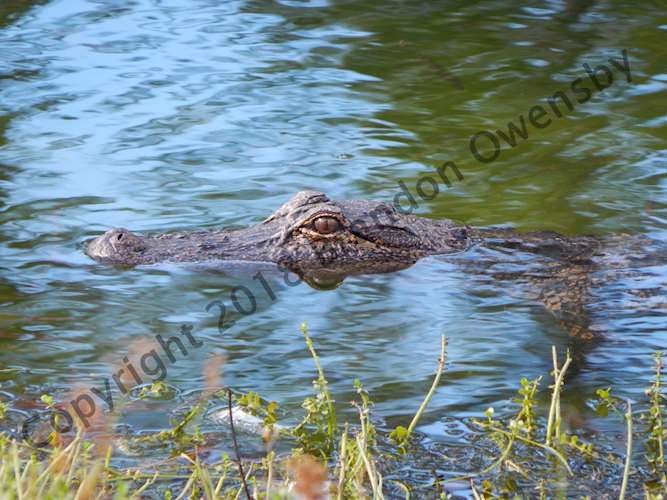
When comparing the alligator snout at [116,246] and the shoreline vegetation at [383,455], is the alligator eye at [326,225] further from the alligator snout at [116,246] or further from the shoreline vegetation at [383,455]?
the shoreline vegetation at [383,455]

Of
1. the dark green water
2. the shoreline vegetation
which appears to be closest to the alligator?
the dark green water

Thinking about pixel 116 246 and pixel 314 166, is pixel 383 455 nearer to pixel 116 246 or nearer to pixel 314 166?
pixel 116 246

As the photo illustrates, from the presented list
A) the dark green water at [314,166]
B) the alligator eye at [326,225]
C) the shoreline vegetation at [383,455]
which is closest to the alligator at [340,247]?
the alligator eye at [326,225]

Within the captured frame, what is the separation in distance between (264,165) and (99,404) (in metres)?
3.79

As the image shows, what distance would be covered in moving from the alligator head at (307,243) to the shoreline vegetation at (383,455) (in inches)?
74.3

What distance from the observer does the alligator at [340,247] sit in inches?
240

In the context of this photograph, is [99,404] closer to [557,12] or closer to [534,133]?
[534,133]

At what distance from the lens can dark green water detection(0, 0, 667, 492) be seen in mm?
5020

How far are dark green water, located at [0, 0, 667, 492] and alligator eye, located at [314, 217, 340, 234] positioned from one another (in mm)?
335

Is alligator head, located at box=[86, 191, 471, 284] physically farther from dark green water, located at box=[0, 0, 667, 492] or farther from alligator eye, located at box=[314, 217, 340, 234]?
dark green water, located at box=[0, 0, 667, 492]

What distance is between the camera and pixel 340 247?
6.22 m

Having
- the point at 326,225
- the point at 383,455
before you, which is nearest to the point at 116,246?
the point at 326,225

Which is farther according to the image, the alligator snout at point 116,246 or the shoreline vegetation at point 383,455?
the alligator snout at point 116,246

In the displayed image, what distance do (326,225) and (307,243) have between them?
0.55 ft
